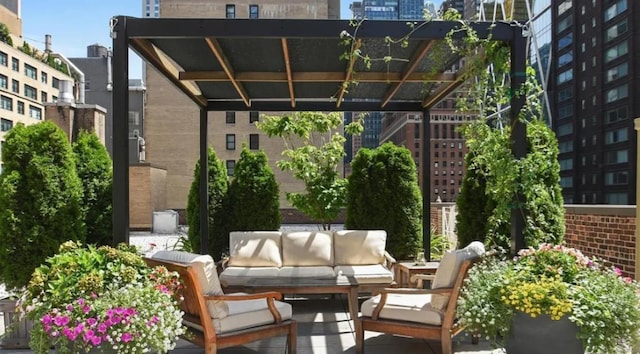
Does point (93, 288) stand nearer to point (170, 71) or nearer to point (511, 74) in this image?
point (170, 71)

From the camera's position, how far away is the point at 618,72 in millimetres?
53344

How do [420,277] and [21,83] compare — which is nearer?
[420,277]

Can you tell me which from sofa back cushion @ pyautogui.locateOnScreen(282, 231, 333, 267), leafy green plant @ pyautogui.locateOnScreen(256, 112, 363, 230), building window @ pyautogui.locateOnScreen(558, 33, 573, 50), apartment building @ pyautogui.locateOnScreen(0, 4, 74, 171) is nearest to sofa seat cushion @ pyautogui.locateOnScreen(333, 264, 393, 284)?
sofa back cushion @ pyautogui.locateOnScreen(282, 231, 333, 267)

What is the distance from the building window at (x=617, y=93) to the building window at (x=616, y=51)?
3.14m

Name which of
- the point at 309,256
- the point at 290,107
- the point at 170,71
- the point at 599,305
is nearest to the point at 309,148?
the point at 290,107

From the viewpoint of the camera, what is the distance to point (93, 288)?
358cm

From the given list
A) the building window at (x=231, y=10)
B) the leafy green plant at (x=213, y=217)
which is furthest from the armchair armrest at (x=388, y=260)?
the building window at (x=231, y=10)

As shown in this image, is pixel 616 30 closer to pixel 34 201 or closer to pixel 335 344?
pixel 335 344

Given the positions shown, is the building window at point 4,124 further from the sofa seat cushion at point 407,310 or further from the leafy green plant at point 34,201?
the sofa seat cushion at point 407,310

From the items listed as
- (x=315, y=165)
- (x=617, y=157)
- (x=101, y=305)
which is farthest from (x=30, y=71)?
(x=617, y=157)

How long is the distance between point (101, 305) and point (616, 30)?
2397 inches

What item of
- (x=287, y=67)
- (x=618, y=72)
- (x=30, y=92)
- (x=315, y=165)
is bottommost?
(x=315, y=165)

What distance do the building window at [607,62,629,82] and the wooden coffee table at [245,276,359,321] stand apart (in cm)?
5571

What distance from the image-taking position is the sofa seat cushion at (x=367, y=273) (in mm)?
6027
